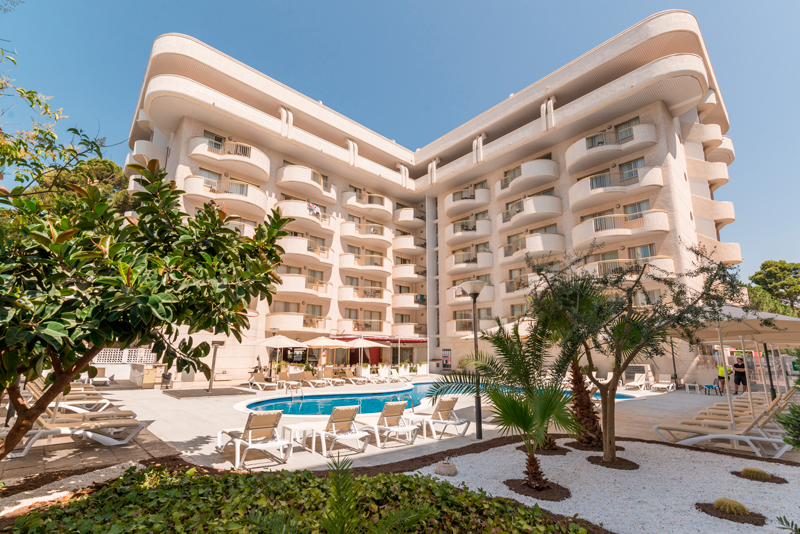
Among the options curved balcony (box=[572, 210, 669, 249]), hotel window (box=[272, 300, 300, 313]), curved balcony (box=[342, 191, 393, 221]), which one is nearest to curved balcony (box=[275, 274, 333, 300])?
hotel window (box=[272, 300, 300, 313])

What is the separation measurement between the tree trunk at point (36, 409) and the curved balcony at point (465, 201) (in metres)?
29.8

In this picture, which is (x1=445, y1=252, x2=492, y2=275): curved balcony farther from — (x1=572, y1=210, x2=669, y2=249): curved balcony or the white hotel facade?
(x1=572, y1=210, x2=669, y2=249): curved balcony

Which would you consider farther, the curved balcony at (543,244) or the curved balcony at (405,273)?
the curved balcony at (405,273)

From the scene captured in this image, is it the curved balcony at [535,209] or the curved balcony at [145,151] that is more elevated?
the curved balcony at [145,151]

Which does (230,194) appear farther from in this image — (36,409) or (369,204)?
(36,409)

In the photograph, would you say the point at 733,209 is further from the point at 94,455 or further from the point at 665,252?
the point at 94,455

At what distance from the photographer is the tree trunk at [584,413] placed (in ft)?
25.6

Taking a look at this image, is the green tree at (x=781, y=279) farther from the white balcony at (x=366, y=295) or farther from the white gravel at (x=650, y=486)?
the white gravel at (x=650, y=486)

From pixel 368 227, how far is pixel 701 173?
23573mm

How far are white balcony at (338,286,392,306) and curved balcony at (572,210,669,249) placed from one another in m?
14.6

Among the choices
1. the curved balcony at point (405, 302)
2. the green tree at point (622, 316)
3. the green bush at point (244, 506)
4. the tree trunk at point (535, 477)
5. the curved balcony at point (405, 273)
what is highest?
the curved balcony at point (405, 273)

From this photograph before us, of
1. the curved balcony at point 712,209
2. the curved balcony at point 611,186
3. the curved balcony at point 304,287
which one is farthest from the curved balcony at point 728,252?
the curved balcony at point 304,287

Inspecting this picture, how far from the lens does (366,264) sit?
1243 inches

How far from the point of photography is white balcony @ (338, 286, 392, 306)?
29.4 m
